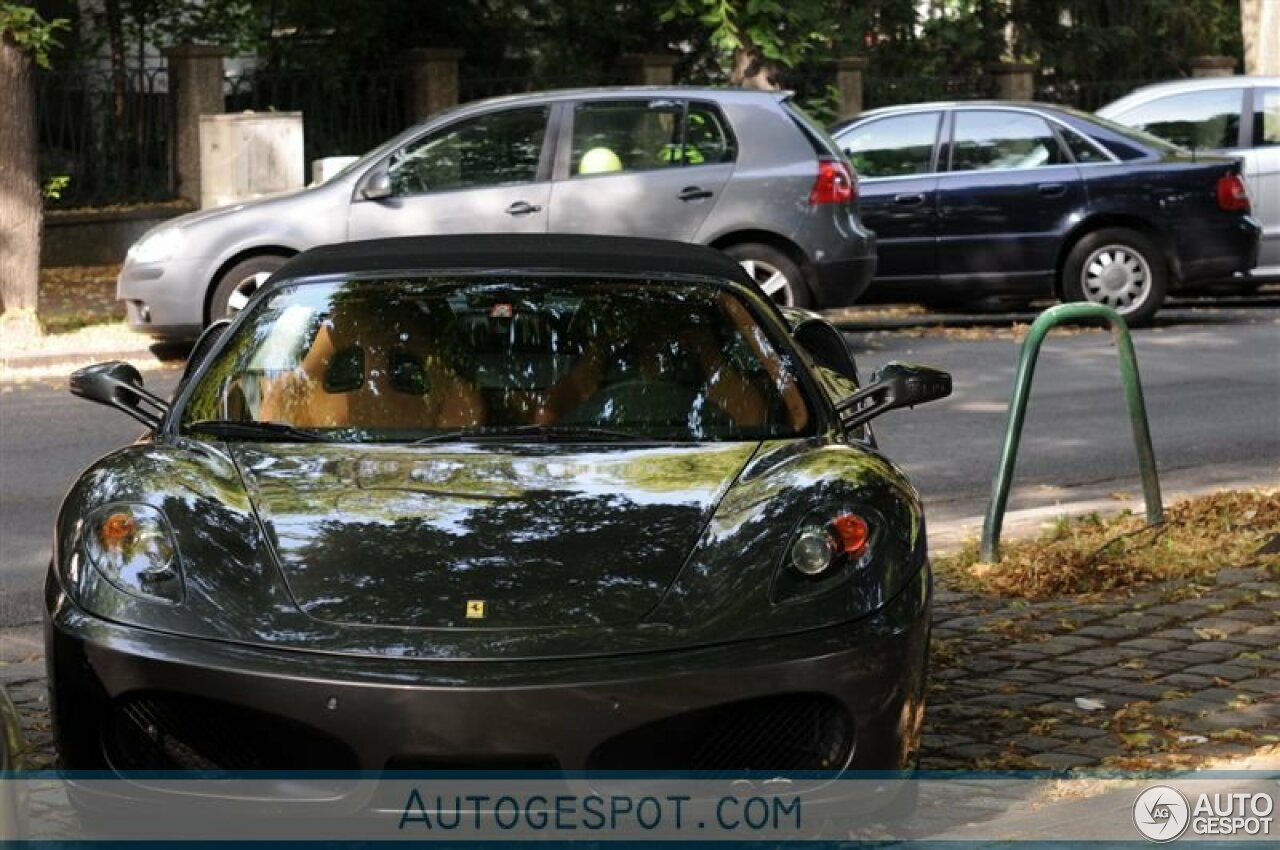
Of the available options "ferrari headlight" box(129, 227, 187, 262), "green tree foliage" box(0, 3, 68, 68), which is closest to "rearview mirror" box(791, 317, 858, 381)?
"ferrari headlight" box(129, 227, 187, 262)

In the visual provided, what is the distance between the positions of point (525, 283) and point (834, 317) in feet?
42.9

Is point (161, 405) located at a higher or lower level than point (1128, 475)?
higher

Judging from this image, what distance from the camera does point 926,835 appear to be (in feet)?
16.9

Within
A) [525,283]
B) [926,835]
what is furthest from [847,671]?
[525,283]

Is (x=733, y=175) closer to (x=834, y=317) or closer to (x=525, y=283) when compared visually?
(x=834, y=317)

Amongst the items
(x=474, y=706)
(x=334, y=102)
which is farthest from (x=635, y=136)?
(x=474, y=706)

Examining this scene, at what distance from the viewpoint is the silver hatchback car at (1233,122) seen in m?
19.1

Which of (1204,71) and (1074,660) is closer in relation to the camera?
(1074,660)

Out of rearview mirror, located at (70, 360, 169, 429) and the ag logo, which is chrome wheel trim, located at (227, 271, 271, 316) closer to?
rearview mirror, located at (70, 360, 169, 429)

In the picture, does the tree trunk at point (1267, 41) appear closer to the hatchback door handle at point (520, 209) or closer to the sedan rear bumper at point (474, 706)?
the hatchback door handle at point (520, 209)

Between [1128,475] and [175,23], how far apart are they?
19482mm

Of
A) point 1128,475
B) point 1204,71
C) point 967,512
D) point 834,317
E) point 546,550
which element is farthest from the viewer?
point 1204,71

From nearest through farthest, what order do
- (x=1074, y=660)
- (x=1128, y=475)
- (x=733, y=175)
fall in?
(x=1074, y=660) → (x=1128, y=475) → (x=733, y=175)

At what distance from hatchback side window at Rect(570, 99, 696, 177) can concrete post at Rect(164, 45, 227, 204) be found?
8.16m
